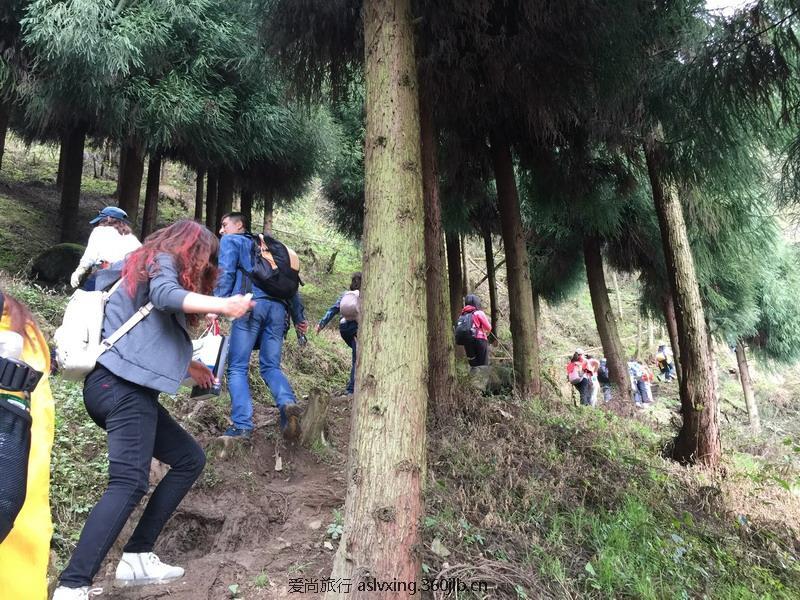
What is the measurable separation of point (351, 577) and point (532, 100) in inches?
189

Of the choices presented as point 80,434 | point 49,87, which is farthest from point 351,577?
point 49,87

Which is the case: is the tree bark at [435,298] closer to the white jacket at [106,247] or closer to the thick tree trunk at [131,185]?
the white jacket at [106,247]

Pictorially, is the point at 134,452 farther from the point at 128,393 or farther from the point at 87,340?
the point at 87,340

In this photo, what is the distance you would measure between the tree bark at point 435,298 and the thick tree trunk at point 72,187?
7763mm

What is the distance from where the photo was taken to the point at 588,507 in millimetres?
4016

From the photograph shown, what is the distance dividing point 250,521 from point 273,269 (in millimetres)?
1872

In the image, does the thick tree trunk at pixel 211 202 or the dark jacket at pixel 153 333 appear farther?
the thick tree trunk at pixel 211 202

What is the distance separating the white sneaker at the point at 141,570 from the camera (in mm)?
→ 2520

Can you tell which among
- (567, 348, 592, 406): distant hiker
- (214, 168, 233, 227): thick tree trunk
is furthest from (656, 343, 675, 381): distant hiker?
(214, 168, 233, 227): thick tree trunk

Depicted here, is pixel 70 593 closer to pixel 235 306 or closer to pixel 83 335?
pixel 83 335

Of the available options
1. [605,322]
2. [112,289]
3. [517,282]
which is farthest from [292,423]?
[605,322]

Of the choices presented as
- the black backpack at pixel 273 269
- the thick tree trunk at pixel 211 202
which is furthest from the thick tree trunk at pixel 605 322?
the thick tree trunk at pixel 211 202

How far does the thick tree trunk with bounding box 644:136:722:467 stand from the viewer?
5.78 m

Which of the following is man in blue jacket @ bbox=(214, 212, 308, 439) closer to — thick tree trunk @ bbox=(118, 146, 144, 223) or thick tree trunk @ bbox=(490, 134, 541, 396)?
thick tree trunk @ bbox=(490, 134, 541, 396)
